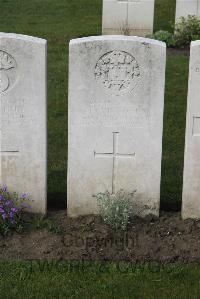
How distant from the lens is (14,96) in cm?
618

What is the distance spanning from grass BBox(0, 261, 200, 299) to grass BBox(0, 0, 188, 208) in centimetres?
131

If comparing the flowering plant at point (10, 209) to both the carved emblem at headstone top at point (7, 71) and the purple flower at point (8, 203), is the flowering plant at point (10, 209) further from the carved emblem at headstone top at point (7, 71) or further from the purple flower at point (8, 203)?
the carved emblem at headstone top at point (7, 71)

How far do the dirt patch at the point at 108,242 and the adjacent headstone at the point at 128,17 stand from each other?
284 inches

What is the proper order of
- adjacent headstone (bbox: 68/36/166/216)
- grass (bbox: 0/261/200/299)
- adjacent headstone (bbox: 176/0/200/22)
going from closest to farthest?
grass (bbox: 0/261/200/299)
adjacent headstone (bbox: 68/36/166/216)
adjacent headstone (bbox: 176/0/200/22)

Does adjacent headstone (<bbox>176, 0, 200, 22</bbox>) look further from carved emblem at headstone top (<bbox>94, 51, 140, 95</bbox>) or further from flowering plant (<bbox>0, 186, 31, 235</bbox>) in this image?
flowering plant (<bbox>0, 186, 31, 235</bbox>)

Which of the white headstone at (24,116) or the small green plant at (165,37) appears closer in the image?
the white headstone at (24,116)

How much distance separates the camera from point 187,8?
12703 mm

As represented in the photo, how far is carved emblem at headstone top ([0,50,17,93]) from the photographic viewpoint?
608 cm

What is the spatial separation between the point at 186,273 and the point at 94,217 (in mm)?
1139

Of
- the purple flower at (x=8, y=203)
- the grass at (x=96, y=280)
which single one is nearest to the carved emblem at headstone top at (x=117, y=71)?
the purple flower at (x=8, y=203)

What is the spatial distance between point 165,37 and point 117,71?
6.47m

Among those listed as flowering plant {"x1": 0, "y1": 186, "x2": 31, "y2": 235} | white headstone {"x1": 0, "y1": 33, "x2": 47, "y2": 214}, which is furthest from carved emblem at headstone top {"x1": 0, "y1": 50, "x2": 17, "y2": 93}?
flowering plant {"x1": 0, "y1": 186, "x2": 31, "y2": 235}

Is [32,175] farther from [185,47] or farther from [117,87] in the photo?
[185,47]

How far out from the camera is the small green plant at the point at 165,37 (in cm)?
1235
